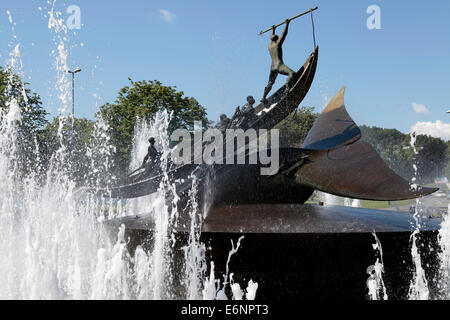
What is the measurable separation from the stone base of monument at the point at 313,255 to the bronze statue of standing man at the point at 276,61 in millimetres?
2957

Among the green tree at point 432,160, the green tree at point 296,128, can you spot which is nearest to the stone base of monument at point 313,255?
the green tree at point 296,128

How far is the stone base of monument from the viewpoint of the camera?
5.29 meters

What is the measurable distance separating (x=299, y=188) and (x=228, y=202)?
122 cm

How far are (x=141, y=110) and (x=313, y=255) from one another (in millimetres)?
21887

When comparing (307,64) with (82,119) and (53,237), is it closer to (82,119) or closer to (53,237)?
(53,237)

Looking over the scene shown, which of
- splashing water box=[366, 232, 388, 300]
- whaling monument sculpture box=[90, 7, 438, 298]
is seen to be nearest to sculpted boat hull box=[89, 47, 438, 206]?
whaling monument sculpture box=[90, 7, 438, 298]

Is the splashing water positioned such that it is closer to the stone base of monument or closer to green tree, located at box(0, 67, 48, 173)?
the stone base of monument

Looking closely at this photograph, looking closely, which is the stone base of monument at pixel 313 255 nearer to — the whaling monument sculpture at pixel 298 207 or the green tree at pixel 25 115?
the whaling monument sculpture at pixel 298 207

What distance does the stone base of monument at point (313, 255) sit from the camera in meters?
5.29

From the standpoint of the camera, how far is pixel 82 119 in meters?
29.7

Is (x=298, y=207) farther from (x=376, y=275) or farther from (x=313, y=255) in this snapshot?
(x=376, y=275)

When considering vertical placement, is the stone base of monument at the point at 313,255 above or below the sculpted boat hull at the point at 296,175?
below

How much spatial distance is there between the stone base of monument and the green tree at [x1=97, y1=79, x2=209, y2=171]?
68.7 feet

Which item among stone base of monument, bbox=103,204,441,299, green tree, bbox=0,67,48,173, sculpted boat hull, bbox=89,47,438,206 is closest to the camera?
stone base of monument, bbox=103,204,441,299
